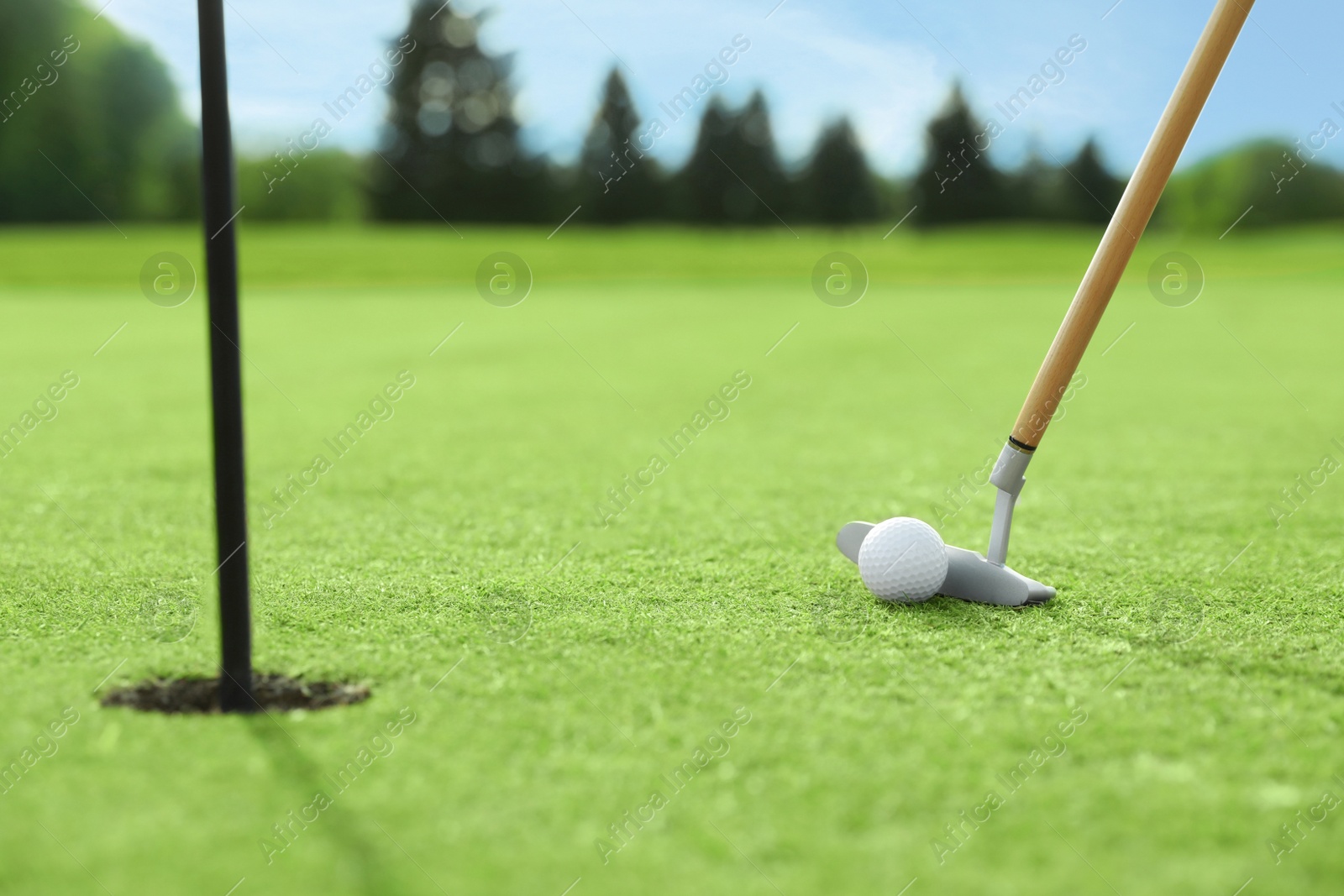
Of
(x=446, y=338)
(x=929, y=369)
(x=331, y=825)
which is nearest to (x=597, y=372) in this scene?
(x=929, y=369)

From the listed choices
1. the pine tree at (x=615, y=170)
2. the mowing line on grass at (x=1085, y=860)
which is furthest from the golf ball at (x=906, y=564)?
the pine tree at (x=615, y=170)

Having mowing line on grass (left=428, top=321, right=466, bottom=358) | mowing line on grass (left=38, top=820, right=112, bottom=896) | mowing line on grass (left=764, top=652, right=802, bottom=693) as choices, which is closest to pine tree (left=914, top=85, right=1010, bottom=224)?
mowing line on grass (left=428, top=321, right=466, bottom=358)

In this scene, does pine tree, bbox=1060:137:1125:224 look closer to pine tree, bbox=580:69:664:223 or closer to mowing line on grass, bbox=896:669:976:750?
pine tree, bbox=580:69:664:223

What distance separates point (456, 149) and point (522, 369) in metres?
42.4

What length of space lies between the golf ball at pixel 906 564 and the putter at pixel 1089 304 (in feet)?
0.34

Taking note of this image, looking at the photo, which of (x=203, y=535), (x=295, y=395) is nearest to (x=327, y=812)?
(x=203, y=535)

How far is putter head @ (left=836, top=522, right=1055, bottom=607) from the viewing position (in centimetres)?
346

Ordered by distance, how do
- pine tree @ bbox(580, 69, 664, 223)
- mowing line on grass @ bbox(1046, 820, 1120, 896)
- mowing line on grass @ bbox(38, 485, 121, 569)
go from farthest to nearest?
pine tree @ bbox(580, 69, 664, 223) < mowing line on grass @ bbox(38, 485, 121, 569) < mowing line on grass @ bbox(1046, 820, 1120, 896)

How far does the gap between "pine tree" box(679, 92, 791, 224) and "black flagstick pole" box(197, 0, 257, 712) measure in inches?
1809

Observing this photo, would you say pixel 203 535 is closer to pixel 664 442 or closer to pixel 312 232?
pixel 664 442

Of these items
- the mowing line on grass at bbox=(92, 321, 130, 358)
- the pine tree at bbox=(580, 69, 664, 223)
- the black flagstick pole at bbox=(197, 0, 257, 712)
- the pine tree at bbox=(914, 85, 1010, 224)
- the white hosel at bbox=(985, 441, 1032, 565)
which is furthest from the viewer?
the pine tree at bbox=(914, 85, 1010, 224)

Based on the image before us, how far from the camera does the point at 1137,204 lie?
312cm

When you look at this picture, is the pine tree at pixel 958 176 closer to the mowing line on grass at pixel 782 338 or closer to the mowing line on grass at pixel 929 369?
the mowing line on grass at pixel 782 338

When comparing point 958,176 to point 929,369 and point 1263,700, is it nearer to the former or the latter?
point 929,369
